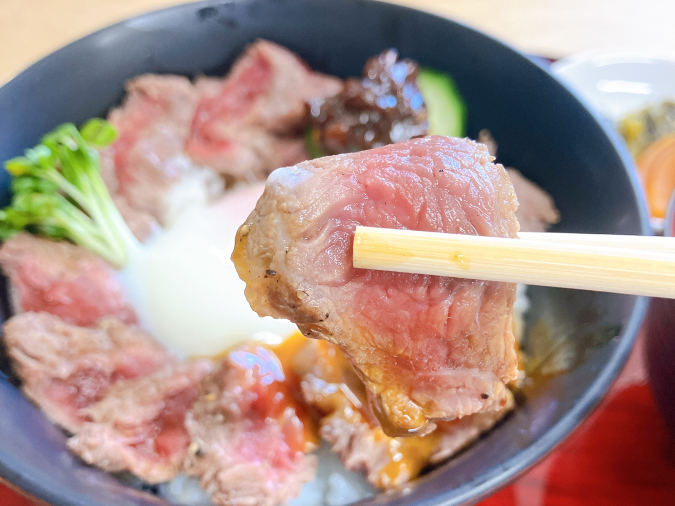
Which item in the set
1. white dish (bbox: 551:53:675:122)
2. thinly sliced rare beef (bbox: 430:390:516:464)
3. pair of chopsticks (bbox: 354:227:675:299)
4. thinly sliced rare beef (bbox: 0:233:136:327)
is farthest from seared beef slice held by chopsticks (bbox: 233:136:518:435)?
white dish (bbox: 551:53:675:122)

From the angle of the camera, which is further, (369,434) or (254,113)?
(254,113)

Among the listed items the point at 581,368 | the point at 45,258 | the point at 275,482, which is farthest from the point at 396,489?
the point at 45,258

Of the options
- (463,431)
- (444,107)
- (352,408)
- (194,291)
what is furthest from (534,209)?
(194,291)

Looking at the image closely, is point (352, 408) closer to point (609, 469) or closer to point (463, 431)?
point (463, 431)

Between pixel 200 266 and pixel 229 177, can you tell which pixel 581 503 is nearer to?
pixel 200 266

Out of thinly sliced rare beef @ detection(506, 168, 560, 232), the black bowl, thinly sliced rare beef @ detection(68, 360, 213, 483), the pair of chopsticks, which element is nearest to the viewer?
the pair of chopsticks

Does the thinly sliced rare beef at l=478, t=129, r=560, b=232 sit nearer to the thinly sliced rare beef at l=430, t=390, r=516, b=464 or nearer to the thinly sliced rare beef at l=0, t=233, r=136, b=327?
the thinly sliced rare beef at l=430, t=390, r=516, b=464
